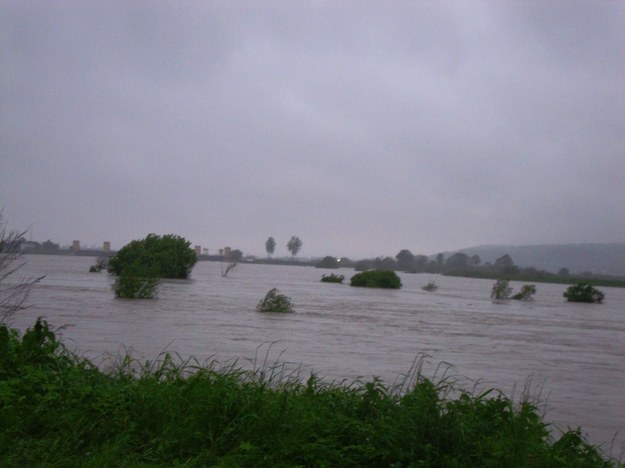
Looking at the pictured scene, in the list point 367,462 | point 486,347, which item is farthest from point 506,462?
point 486,347

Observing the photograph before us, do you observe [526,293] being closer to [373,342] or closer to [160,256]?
[160,256]

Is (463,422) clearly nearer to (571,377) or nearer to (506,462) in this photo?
(506,462)

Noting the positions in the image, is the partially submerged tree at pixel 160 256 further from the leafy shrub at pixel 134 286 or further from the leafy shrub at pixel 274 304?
the leafy shrub at pixel 274 304

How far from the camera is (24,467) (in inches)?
213

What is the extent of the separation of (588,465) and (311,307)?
22293mm

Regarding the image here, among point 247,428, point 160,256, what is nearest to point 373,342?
point 247,428

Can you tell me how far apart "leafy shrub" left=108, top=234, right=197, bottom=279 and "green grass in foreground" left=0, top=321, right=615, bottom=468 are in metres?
37.1

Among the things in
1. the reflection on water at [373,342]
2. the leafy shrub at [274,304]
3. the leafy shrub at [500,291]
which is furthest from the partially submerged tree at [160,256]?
the leafy shrub at [500,291]

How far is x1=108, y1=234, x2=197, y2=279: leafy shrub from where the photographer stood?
147 feet

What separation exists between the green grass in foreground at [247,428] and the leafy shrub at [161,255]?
37135mm

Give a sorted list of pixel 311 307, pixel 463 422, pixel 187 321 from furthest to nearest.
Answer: pixel 311 307
pixel 187 321
pixel 463 422

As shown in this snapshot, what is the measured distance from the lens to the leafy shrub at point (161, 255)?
147 ft

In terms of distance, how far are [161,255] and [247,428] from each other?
4209 centimetres

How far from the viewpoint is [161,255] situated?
47.5 metres
